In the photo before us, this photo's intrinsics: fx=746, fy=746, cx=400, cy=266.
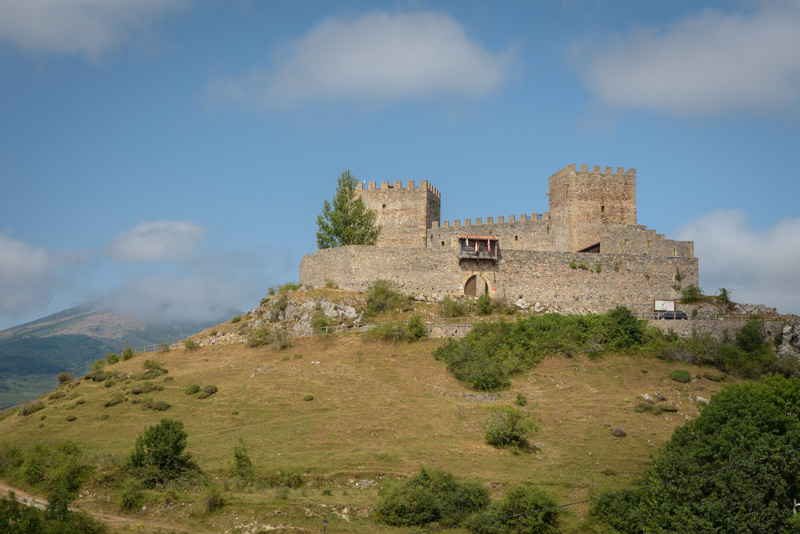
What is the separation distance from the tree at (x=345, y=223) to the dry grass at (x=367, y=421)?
10884mm

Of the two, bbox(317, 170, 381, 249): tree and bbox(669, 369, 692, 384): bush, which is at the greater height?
bbox(317, 170, 381, 249): tree

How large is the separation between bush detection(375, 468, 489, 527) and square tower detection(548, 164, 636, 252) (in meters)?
31.4

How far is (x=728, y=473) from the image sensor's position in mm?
25359

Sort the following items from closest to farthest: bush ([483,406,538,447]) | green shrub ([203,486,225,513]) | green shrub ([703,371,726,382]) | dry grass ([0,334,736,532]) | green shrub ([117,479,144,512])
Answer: green shrub ([203,486,225,513]) → green shrub ([117,479,144,512]) → dry grass ([0,334,736,532]) → bush ([483,406,538,447]) → green shrub ([703,371,726,382])

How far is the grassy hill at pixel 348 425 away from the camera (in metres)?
28.5

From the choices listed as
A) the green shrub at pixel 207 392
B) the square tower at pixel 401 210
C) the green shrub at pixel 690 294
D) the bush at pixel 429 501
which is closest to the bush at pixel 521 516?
the bush at pixel 429 501

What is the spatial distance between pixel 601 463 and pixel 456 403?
8.31m

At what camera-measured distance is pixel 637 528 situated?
2616cm

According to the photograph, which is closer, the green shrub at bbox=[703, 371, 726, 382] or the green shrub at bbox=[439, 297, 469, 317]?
the green shrub at bbox=[703, 371, 726, 382]

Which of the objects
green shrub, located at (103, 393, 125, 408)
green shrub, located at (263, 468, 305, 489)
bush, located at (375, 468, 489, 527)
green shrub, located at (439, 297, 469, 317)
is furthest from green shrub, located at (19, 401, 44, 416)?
green shrub, located at (439, 297, 469, 317)

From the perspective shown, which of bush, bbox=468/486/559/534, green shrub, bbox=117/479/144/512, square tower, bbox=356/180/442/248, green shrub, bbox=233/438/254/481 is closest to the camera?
bush, bbox=468/486/559/534

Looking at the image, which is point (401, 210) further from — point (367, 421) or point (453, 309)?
point (367, 421)

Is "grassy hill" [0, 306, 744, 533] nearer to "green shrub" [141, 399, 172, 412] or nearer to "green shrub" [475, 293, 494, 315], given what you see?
"green shrub" [141, 399, 172, 412]

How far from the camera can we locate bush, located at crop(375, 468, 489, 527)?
89.0ft
